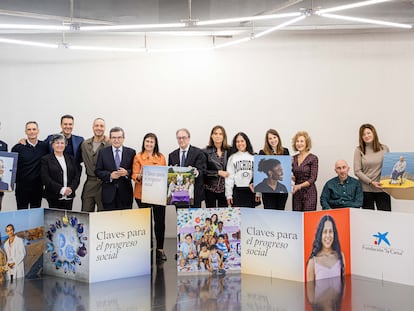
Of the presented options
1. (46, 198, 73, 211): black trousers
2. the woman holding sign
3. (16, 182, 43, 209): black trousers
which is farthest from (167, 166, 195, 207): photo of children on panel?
(16, 182, 43, 209): black trousers

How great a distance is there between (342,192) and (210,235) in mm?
1541

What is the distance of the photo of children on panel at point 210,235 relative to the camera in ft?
20.5

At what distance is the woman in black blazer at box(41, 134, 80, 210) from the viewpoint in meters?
6.73

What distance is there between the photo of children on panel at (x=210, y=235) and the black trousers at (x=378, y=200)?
69.1 inches

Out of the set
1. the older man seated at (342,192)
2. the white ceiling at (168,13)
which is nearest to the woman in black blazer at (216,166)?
the older man seated at (342,192)

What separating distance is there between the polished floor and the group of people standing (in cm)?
116

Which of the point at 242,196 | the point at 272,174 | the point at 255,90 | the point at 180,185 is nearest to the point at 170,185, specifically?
the point at 180,185

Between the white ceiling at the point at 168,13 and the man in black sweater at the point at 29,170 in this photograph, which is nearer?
the man in black sweater at the point at 29,170

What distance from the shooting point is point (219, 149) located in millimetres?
7121

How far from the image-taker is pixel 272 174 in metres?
6.67

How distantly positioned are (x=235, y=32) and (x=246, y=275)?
3727 millimetres

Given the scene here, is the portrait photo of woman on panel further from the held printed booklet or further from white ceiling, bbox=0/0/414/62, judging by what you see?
white ceiling, bbox=0/0/414/62

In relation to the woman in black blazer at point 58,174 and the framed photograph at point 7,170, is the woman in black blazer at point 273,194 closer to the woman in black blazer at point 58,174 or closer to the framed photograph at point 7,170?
the woman in black blazer at point 58,174

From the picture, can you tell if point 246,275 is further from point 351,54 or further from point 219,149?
point 351,54
